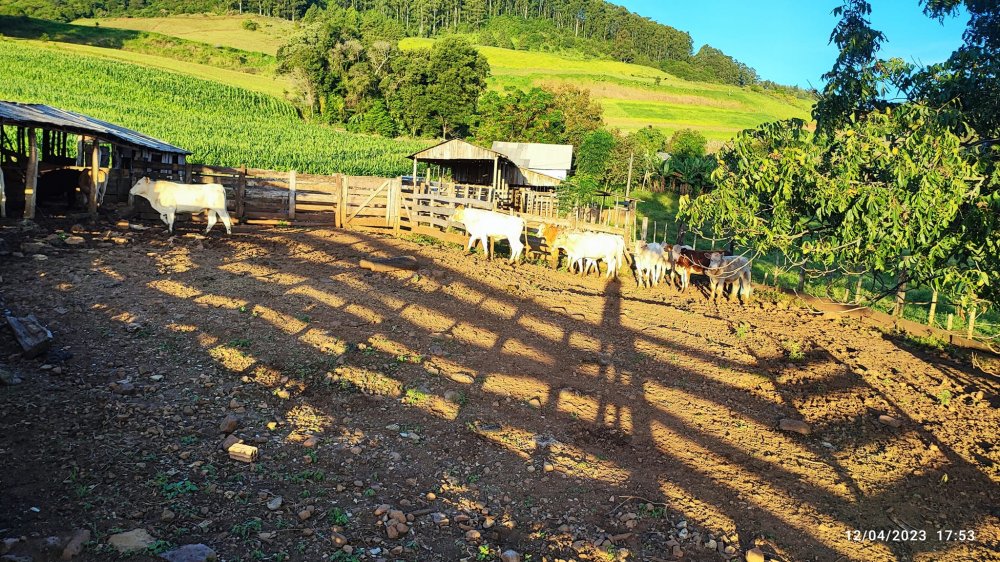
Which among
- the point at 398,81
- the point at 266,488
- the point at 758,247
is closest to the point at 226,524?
the point at 266,488

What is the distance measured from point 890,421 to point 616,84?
9073 centimetres

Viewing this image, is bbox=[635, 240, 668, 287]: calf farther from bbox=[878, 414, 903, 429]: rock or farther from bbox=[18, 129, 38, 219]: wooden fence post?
bbox=[18, 129, 38, 219]: wooden fence post

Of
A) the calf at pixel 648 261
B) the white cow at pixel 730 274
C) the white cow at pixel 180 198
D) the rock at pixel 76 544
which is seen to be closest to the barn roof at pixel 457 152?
the calf at pixel 648 261

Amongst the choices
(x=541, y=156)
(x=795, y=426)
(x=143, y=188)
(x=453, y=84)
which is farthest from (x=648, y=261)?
(x=453, y=84)

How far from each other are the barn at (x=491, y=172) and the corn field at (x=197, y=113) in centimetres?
964

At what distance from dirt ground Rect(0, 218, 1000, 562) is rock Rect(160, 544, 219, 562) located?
13cm

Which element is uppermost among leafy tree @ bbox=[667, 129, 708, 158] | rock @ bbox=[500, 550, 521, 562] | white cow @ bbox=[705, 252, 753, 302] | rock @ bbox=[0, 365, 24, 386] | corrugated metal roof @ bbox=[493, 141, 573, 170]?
leafy tree @ bbox=[667, 129, 708, 158]

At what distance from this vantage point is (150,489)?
512 centimetres

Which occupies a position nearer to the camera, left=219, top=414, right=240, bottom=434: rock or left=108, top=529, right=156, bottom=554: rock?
left=108, top=529, right=156, bottom=554: rock

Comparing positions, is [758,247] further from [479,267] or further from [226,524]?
[226,524]

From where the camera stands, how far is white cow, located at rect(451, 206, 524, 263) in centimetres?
1627

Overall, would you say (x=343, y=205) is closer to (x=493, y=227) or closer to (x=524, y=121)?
(x=493, y=227)

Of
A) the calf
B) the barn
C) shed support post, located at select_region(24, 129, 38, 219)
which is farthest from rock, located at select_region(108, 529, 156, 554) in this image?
the barn

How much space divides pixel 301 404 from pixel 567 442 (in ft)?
9.67
